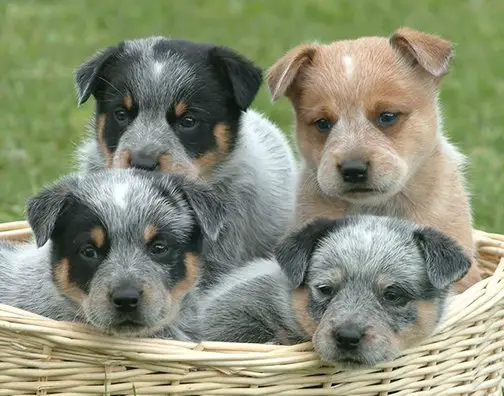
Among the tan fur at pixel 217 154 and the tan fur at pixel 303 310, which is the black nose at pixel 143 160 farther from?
the tan fur at pixel 303 310

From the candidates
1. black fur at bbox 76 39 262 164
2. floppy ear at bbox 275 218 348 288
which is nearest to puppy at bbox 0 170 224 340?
floppy ear at bbox 275 218 348 288

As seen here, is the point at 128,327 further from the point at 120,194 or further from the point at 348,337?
the point at 348,337

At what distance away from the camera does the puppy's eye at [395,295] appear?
5.30 metres

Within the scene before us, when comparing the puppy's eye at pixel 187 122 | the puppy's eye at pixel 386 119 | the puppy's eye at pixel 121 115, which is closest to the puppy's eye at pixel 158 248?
the puppy's eye at pixel 187 122

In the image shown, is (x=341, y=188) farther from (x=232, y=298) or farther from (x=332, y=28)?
(x=332, y=28)

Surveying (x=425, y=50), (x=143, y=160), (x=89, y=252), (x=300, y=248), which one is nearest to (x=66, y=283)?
(x=89, y=252)

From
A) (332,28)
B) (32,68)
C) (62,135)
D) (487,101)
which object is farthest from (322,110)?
(332,28)

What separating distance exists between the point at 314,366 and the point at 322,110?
163 centimetres

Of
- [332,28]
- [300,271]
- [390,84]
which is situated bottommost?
[332,28]

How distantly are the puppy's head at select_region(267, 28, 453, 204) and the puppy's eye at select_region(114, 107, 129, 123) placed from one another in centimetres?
79

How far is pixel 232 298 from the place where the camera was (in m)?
5.86

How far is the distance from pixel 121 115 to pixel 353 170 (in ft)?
4.16

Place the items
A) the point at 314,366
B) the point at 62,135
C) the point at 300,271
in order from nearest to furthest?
1. the point at 314,366
2. the point at 300,271
3. the point at 62,135

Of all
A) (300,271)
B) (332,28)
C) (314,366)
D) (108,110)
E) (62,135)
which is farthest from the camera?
(332,28)
